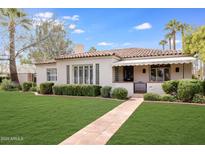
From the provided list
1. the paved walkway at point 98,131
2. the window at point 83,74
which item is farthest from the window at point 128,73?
the paved walkway at point 98,131

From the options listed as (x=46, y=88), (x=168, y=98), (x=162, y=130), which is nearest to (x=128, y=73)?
(x=168, y=98)

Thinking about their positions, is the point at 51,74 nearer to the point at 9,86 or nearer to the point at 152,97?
the point at 9,86

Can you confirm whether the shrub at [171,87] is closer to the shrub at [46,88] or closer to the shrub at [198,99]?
the shrub at [198,99]

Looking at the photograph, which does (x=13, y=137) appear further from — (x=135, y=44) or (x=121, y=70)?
(x=135, y=44)

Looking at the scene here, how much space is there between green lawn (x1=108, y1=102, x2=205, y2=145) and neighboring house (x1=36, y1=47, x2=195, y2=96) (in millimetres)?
12805

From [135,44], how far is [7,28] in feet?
88.9

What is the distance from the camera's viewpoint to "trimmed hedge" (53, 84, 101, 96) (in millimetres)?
27081

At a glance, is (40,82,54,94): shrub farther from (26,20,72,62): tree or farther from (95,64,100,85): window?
(26,20,72,62): tree

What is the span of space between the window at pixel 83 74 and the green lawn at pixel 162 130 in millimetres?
16714

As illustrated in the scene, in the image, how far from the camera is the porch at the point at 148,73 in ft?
84.9

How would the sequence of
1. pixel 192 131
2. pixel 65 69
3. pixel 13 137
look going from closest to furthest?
pixel 13 137 → pixel 192 131 → pixel 65 69

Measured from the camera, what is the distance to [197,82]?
21.0 metres

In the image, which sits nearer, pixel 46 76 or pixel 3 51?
pixel 46 76
